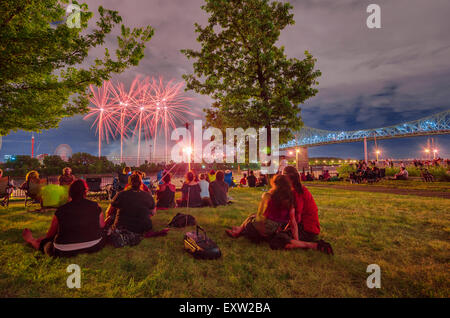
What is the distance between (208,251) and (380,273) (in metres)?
2.60

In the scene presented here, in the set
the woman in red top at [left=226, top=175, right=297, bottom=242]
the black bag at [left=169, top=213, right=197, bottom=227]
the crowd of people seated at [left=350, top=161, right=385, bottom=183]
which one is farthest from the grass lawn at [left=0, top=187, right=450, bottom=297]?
the crowd of people seated at [left=350, top=161, right=385, bottom=183]

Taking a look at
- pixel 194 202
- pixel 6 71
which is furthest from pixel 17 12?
pixel 194 202

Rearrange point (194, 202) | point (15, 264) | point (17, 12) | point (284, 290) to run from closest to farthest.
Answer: point (284, 290) → point (15, 264) → point (17, 12) → point (194, 202)

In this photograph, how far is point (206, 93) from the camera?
14289mm

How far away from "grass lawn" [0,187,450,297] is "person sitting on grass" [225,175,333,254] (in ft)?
0.55

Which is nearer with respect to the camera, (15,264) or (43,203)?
(15,264)

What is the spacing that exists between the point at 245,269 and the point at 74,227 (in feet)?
9.50

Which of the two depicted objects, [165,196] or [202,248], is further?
[165,196]

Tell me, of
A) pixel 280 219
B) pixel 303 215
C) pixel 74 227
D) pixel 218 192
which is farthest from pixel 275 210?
pixel 218 192

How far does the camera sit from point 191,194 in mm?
8102

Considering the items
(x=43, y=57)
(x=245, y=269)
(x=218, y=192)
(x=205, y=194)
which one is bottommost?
(x=245, y=269)

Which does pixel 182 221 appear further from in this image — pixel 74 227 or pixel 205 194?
pixel 205 194

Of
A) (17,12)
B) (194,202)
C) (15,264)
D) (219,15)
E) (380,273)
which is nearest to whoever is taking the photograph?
(380,273)
